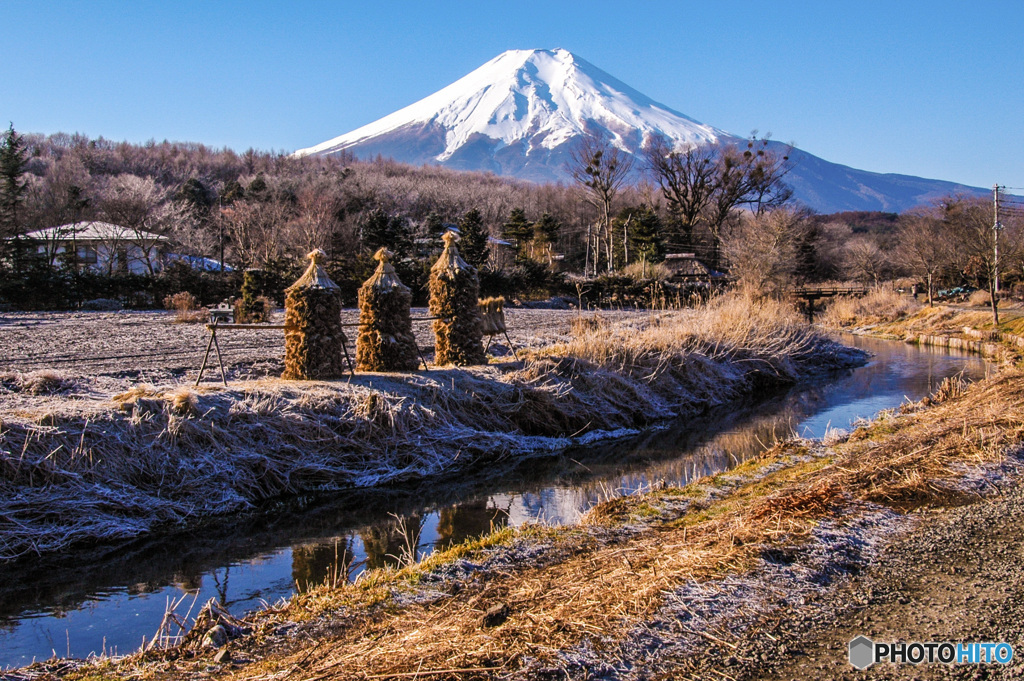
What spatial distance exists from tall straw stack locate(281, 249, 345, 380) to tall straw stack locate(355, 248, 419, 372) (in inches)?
34.5

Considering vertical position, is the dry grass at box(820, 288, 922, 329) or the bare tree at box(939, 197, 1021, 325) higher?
the bare tree at box(939, 197, 1021, 325)

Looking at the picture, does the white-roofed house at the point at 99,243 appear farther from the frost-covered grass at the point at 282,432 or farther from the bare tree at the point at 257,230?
the frost-covered grass at the point at 282,432

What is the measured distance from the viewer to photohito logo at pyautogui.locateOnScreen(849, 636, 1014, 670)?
135 inches

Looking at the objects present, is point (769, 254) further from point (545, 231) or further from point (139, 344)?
point (139, 344)

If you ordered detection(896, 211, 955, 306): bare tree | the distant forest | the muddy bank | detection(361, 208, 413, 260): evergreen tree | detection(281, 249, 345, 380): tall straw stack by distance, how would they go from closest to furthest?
1. the muddy bank
2. detection(281, 249, 345, 380): tall straw stack
3. the distant forest
4. detection(361, 208, 413, 260): evergreen tree
5. detection(896, 211, 955, 306): bare tree

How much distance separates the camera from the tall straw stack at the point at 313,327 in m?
10.3

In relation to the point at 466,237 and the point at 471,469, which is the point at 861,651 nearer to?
the point at 471,469

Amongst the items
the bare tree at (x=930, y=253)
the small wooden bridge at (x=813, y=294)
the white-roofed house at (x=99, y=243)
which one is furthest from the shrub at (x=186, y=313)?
the bare tree at (x=930, y=253)

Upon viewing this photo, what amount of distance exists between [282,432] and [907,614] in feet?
24.4

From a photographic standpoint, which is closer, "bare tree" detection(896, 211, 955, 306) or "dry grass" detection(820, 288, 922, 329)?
"dry grass" detection(820, 288, 922, 329)

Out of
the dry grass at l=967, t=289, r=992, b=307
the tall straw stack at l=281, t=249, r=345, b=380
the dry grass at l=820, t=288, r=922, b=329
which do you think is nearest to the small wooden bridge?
the dry grass at l=820, t=288, r=922, b=329

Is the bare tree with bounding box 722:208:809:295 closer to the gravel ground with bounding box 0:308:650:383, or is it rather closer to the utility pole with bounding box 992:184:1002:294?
the utility pole with bounding box 992:184:1002:294

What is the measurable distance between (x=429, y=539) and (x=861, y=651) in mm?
4708

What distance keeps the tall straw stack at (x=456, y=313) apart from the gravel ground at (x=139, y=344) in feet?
6.54
